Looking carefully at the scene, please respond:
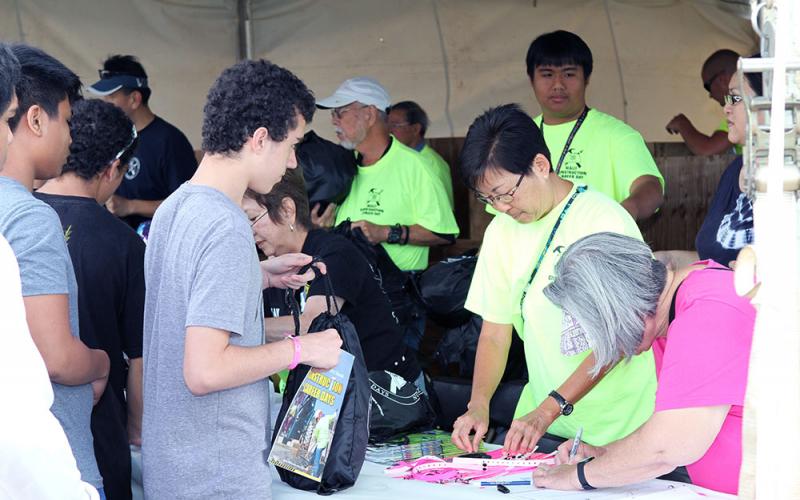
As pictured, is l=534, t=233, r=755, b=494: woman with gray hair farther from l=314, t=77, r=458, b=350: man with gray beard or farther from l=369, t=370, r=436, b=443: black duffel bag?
l=314, t=77, r=458, b=350: man with gray beard

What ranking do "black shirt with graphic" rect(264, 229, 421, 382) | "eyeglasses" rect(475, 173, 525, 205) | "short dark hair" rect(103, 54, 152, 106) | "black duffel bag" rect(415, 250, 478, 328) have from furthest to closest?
"short dark hair" rect(103, 54, 152, 106) < "black duffel bag" rect(415, 250, 478, 328) < "black shirt with graphic" rect(264, 229, 421, 382) < "eyeglasses" rect(475, 173, 525, 205)

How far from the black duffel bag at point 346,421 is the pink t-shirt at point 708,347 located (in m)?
0.63

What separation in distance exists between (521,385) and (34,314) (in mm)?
1573

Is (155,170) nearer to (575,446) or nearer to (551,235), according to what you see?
(551,235)

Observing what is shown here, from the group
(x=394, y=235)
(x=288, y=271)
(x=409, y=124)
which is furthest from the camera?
(x=409, y=124)

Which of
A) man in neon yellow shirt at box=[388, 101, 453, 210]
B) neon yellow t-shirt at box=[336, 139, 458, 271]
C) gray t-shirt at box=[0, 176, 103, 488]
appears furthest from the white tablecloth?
man in neon yellow shirt at box=[388, 101, 453, 210]

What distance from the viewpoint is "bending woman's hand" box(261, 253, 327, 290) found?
2.39m

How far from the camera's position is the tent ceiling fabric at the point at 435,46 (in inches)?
205

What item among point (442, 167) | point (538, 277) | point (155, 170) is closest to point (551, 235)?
point (538, 277)

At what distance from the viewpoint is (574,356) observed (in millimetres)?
2453

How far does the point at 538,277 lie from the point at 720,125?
398 centimetres

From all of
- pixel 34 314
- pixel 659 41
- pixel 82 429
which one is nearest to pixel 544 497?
pixel 82 429

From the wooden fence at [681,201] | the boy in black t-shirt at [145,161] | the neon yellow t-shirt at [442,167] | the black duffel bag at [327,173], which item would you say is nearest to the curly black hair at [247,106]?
the black duffel bag at [327,173]

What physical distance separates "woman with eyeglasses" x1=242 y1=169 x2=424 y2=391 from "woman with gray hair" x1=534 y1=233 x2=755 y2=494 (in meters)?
0.78
